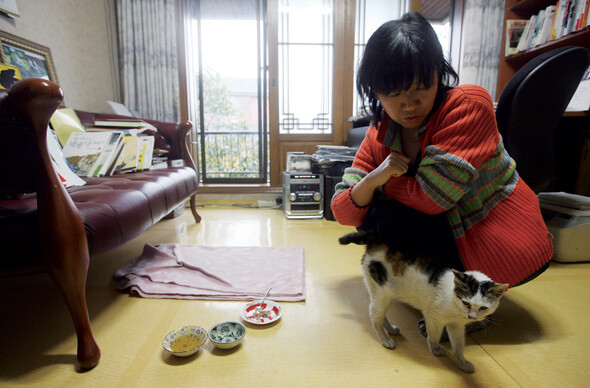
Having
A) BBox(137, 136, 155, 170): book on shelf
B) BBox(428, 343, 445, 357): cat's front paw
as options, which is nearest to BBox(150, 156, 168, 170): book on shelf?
BBox(137, 136, 155, 170): book on shelf

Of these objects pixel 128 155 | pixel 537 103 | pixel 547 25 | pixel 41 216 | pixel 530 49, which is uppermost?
pixel 547 25

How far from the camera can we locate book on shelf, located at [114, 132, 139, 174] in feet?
5.59

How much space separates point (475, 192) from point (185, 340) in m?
A: 0.95

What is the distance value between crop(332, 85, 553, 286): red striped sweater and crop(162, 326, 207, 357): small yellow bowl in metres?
0.59

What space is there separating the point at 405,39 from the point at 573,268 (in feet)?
5.17

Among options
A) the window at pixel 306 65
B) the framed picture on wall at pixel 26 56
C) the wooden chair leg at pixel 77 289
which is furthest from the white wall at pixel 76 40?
the wooden chair leg at pixel 77 289

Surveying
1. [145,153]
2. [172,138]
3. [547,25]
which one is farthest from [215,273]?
[547,25]

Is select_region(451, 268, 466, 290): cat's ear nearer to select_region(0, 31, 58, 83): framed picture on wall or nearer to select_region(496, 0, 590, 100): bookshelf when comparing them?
select_region(496, 0, 590, 100): bookshelf

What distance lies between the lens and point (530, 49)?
2.41 m

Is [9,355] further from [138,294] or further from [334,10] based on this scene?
[334,10]

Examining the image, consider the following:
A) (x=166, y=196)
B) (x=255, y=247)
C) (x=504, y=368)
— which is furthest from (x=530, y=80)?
(x=166, y=196)

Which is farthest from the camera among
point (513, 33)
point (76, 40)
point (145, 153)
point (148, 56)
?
point (148, 56)

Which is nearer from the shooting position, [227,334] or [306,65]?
[227,334]

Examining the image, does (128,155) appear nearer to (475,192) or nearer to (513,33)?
(475,192)
